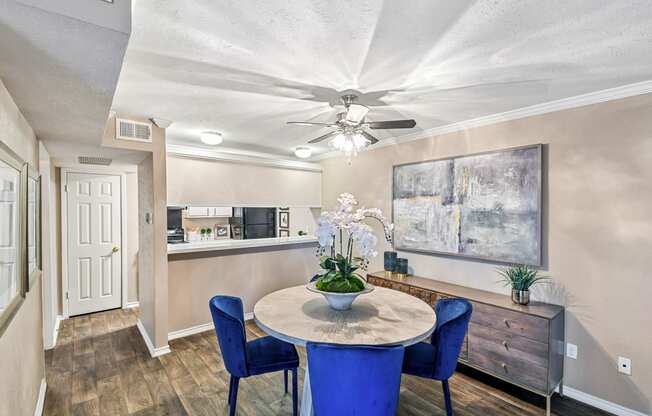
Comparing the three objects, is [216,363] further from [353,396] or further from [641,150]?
[641,150]

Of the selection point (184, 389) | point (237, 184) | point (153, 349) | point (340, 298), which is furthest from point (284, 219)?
point (340, 298)

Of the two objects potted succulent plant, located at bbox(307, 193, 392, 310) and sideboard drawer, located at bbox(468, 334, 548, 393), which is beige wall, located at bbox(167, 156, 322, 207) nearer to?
potted succulent plant, located at bbox(307, 193, 392, 310)

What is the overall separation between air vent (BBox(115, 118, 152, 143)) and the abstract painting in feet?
8.96

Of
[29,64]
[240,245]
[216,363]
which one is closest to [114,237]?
[240,245]

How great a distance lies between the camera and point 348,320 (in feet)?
6.55

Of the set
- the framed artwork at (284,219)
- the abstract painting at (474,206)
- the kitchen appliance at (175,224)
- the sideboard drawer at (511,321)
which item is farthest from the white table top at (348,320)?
the kitchen appliance at (175,224)

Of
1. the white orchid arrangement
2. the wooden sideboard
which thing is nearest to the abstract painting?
the wooden sideboard

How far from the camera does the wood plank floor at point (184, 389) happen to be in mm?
2436

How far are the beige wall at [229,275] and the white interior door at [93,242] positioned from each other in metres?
1.60

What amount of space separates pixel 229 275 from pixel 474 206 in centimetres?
305

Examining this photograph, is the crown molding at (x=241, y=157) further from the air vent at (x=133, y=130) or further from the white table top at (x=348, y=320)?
the white table top at (x=348, y=320)

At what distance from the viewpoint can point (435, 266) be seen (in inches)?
140

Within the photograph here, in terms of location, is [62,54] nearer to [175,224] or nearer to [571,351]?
[571,351]

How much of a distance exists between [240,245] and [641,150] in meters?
4.02
